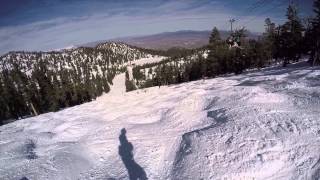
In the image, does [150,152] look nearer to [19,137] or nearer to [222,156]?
[222,156]

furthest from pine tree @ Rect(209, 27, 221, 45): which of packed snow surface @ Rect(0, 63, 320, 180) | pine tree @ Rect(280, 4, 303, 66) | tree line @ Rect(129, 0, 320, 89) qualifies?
packed snow surface @ Rect(0, 63, 320, 180)

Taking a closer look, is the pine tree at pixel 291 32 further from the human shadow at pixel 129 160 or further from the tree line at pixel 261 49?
the human shadow at pixel 129 160

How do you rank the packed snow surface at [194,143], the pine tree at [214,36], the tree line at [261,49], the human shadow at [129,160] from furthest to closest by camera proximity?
1. the pine tree at [214,36]
2. the tree line at [261,49]
3. the human shadow at [129,160]
4. the packed snow surface at [194,143]

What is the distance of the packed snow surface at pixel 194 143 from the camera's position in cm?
1252

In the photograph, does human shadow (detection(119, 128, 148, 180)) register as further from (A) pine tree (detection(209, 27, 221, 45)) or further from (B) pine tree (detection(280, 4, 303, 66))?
(A) pine tree (detection(209, 27, 221, 45))

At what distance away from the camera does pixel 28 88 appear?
65250 millimetres

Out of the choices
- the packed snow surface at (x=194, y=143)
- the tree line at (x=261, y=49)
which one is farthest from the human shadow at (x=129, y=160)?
the tree line at (x=261, y=49)

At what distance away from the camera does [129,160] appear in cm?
1546

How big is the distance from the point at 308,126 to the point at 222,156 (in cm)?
447

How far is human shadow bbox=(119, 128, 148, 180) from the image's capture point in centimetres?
1362

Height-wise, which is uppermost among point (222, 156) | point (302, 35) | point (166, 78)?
point (302, 35)

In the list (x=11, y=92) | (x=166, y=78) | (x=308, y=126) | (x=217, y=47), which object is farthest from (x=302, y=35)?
(x=11, y=92)

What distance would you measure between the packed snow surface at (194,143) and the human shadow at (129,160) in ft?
0.16

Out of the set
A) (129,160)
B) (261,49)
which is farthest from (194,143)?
(261,49)
